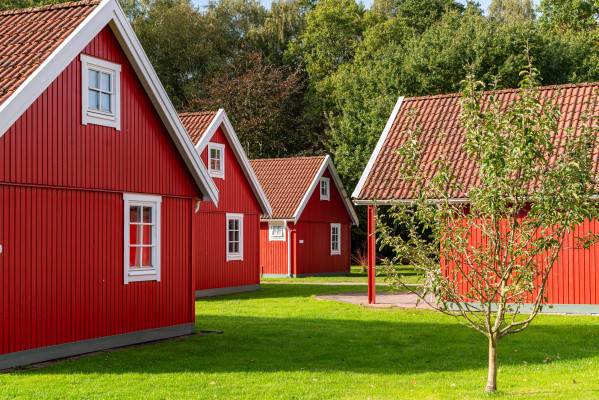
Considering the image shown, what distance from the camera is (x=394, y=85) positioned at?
124 feet

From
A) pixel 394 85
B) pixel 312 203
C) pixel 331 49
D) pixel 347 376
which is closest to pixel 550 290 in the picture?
pixel 347 376

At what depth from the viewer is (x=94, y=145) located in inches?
481

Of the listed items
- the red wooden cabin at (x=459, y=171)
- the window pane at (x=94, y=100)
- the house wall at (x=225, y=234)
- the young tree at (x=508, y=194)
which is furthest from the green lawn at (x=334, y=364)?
the house wall at (x=225, y=234)

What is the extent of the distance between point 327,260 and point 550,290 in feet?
59.3

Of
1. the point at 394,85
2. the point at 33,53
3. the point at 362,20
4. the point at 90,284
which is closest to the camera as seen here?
the point at 33,53

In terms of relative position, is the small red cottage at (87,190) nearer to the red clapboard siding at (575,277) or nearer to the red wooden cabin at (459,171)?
the red wooden cabin at (459,171)

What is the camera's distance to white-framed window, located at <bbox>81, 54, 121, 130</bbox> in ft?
39.4

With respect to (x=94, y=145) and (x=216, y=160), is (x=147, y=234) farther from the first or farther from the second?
(x=216, y=160)

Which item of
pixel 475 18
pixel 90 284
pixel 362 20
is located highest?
pixel 362 20

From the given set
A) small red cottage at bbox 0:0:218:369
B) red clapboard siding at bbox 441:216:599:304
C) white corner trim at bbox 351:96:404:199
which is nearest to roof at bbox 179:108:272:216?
white corner trim at bbox 351:96:404:199

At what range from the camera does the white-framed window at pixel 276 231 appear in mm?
32250

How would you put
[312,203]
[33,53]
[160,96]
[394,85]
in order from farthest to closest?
[394,85] → [312,203] → [160,96] → [33,53]

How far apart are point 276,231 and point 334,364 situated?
21673mm

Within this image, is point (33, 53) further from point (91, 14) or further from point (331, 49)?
point (331, 49)
